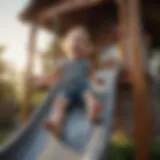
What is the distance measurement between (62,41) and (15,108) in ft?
0.65

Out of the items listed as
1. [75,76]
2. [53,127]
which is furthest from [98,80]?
[53,127]

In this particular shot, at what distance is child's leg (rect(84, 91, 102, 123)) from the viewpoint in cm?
70

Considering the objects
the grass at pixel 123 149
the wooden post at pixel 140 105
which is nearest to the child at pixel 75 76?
the wooden post at pixel 140 105

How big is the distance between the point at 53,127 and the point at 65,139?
0.03 meters

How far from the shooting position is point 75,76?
75 centimetres

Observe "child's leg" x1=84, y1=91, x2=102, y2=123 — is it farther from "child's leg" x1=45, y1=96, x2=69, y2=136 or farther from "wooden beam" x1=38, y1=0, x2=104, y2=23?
"wooden beam" x1=38, y1=0, x2=104, y2=23

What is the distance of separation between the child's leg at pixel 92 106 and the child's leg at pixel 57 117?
42 mm

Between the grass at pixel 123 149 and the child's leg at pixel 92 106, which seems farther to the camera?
the grass at pixel 123 149

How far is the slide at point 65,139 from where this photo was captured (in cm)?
61

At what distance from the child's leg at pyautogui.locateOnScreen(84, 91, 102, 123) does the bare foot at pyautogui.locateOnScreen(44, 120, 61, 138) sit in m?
0.07

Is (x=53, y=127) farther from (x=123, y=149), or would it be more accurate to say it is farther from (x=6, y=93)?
(x=123, y=149)

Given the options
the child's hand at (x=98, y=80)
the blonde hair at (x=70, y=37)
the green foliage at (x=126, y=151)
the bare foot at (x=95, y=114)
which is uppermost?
the blonde hair at (x=70, y=37)

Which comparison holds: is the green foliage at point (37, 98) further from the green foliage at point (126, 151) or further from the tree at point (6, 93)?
the green foliage at point (126, 151)

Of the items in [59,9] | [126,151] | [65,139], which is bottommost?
[65,139]
